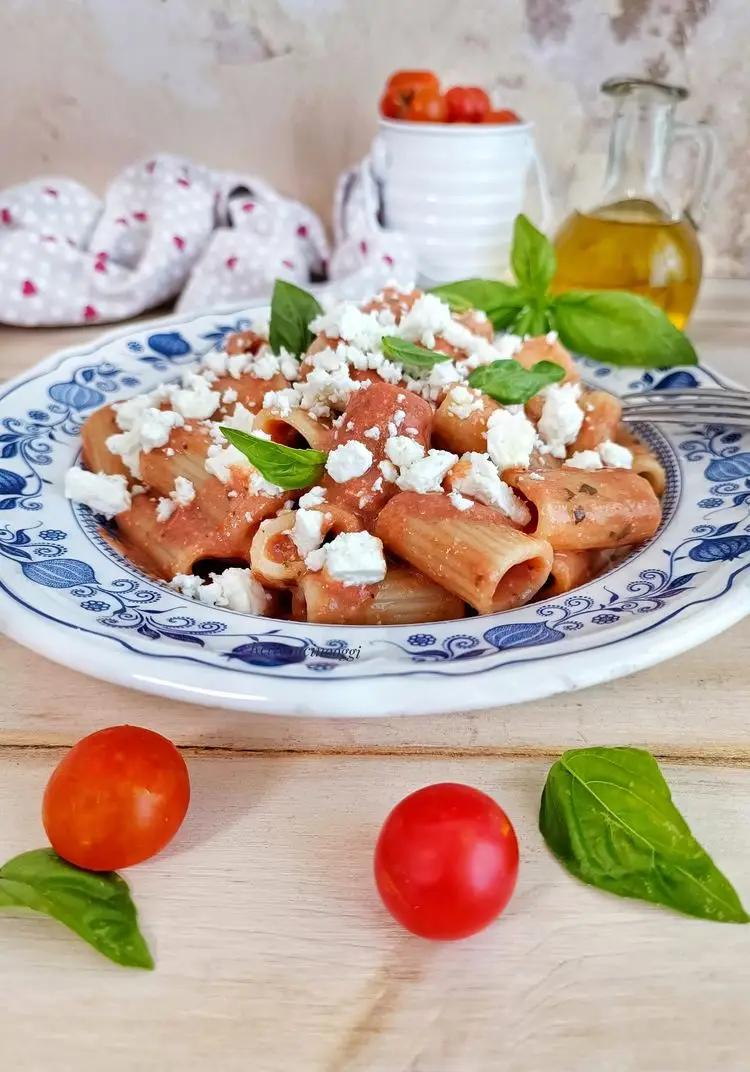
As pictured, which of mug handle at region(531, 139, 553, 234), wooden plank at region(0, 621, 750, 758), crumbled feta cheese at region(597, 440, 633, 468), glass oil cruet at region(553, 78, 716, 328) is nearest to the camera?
wooden plank at region(0, 621, 750, 758)

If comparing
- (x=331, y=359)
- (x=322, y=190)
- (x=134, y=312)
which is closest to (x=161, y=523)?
(x=331, y=359)

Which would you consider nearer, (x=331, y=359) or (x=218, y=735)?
(x=218, y=735)

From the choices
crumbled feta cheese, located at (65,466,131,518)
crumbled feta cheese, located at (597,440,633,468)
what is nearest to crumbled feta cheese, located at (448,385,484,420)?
crumbled feta cheese, located at (597,440,633,468)

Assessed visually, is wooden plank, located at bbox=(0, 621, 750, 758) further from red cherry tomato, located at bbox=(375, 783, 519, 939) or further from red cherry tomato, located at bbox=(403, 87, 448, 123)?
red cherry tomato, located at bbox=(403, 87, 448, 123)

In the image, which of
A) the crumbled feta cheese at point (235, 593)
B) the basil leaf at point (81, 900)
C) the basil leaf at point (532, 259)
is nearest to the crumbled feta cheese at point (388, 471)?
the crumbled feta cheese at point (235, 593)

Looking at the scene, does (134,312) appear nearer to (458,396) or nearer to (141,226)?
(141,226)

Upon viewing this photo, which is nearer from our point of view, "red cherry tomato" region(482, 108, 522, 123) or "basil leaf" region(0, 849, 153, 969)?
"basil leaf" region(0, 849, 153, 969)

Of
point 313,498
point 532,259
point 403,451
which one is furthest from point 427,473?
point 532,259
